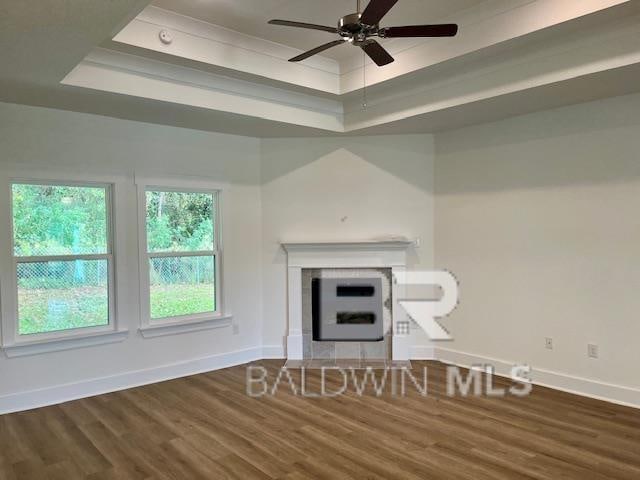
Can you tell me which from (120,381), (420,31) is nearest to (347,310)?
(120,381)

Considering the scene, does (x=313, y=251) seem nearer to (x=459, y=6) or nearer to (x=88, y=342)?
(x=88, y=342)

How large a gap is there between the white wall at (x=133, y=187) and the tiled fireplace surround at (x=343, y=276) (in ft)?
1.48

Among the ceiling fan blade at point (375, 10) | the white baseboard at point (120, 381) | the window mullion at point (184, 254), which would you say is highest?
the ceiling fan blade at point (375, 10)

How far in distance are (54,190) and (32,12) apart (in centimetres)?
224

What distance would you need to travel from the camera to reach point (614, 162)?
156 inches

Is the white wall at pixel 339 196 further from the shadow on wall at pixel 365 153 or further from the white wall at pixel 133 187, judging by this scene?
the white wall at pixel 133 187

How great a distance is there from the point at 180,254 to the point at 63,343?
137 cm

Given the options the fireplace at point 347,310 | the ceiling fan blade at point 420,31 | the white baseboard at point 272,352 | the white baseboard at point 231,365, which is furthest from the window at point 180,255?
the ceiling fan blade at point 420,31

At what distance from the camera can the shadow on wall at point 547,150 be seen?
3922 mm

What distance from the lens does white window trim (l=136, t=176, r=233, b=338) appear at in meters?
4.65

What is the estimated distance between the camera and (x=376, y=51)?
309cm

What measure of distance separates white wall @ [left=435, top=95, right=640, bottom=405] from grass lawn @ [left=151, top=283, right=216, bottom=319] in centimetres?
264

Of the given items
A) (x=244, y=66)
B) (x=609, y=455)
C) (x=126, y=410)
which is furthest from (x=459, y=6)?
(x=126, y=410)

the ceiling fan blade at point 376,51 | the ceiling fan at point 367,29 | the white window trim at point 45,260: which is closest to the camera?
the ceiling fan at point 367,29
